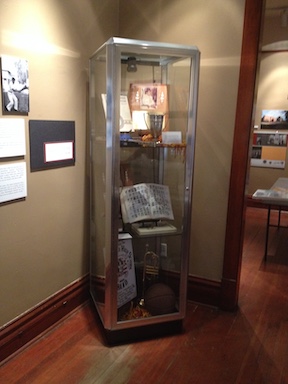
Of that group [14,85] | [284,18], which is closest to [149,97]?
[14,85]

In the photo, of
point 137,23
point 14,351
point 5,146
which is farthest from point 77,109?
point 14,351

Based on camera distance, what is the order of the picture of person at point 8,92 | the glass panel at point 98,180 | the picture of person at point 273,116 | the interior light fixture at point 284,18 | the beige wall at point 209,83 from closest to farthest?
the picture of person at point 8,92 → the glass panel at point 98,180 → the beige wall at point 209,83 → the interior light fixture at point 284,18 → the picture of person at point 273,116

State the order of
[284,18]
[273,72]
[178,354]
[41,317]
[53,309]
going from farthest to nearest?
1. [273,72]
2. [284,18]
3. [53,309]
4. [41,317]
5. [178,354]

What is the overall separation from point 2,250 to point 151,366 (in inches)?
41.0

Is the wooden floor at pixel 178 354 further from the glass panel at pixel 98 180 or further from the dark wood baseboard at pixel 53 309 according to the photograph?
the glass panel at pixel 98 180

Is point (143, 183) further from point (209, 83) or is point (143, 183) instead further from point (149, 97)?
point (209, 83)

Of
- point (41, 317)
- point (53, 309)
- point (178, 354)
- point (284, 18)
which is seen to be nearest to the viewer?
point (178, 354)

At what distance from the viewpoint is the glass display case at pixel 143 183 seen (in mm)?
1974

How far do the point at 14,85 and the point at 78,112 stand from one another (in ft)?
1.82

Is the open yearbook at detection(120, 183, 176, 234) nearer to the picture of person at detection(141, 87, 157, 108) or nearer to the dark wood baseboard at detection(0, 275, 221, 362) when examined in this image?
the picture of person at detection(141, 87, 157, 108)

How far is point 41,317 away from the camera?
7.07 ft

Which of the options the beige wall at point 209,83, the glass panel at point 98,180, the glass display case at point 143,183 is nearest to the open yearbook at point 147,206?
the glass display case at point 143,183

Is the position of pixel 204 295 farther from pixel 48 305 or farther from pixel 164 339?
pixel 48 305

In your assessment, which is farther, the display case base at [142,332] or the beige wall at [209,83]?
the beige wall at [209,83]
